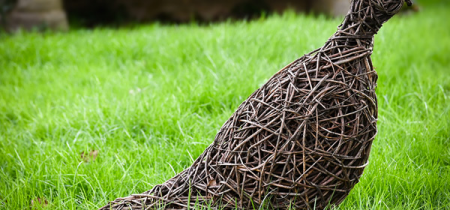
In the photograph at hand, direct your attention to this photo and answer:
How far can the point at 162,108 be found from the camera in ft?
10.9

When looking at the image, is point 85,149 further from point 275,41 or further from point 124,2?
point 124,2

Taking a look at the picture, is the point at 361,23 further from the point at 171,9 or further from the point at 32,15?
the point at 171,9

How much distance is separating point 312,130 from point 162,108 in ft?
6.06

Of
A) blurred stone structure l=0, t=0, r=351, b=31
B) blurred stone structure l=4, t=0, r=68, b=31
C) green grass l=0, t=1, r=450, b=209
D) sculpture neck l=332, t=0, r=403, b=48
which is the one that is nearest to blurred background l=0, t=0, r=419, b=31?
blurred stone structure l=0, t=0, r=351, b=31

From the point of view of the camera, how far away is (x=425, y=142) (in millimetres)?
2662

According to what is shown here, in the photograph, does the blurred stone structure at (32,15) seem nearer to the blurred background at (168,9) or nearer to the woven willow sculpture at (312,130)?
the blurred background at (168,9)

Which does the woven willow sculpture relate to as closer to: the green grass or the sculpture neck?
the sculpture neck

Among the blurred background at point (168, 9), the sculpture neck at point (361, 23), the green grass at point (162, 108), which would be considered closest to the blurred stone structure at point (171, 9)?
the blurred background at point (168, 9)

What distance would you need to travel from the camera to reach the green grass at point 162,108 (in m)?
2.40

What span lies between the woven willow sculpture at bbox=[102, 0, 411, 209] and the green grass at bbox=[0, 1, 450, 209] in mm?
411

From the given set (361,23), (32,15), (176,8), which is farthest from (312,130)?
(176,8)

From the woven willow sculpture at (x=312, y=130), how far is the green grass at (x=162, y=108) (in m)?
0.41

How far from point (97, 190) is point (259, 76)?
1892mm

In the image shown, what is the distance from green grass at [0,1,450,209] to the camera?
2398 mm
